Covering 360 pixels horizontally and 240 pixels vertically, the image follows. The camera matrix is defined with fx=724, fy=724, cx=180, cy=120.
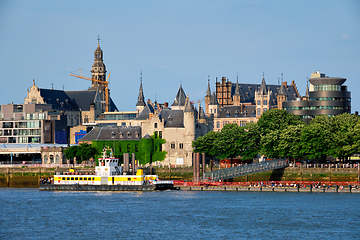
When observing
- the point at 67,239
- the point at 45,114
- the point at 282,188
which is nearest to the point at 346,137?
the point at 282,188

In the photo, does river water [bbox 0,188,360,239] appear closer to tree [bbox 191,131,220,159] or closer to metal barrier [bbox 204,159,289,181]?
metal barrier [bbox 204,159,289,181]

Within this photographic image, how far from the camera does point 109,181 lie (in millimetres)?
128875

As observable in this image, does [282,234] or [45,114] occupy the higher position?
[45,114]

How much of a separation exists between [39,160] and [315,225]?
3946 inches

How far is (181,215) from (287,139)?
50653 mm

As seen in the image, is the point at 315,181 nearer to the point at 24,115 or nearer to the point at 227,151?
the point at 227,151

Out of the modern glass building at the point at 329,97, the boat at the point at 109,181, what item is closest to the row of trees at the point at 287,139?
the modern glass building at the point at 329,97

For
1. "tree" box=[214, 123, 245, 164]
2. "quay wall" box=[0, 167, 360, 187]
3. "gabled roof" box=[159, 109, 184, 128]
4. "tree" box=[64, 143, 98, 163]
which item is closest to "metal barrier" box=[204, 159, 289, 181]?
"quay wall" box=[0, 167, 360, 187]

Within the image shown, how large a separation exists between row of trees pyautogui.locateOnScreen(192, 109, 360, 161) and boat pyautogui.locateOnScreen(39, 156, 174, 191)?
24294 millimetres

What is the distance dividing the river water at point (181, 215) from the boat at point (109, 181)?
3.93m

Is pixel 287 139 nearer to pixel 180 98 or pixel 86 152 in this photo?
pixel 86 152

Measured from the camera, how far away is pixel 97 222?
294ft

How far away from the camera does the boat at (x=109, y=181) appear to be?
127m

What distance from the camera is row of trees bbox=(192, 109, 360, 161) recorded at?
136500 mm
